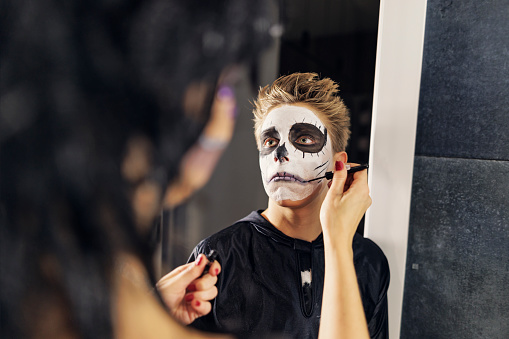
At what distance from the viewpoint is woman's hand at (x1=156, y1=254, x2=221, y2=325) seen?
0.72 metres

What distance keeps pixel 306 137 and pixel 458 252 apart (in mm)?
603

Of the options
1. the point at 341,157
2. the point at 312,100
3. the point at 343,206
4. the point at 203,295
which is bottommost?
the point at 203,295

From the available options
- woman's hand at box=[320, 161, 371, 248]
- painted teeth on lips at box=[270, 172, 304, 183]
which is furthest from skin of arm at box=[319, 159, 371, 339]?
painted teeth on lips at box=[270, 172, 304, 183]

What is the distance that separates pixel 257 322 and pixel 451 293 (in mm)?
616

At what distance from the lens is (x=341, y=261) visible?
0.90 metres

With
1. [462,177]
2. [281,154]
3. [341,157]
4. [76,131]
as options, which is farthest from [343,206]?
[76,131]

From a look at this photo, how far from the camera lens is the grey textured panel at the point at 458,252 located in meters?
1.03

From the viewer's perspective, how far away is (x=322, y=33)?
34.3 inches

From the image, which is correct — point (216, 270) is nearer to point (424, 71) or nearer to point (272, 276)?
point (272, 276)

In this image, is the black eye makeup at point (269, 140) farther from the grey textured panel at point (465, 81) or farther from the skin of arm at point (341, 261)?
the grey textured panel at point (465, 81)

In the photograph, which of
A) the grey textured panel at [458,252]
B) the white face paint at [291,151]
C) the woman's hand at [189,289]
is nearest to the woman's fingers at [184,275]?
the woman's hand at [189,289]

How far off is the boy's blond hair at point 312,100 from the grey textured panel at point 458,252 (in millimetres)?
339

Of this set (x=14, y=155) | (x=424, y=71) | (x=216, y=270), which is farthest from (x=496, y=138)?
(x=14, y=155)

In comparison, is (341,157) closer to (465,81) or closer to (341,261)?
(341,261)
